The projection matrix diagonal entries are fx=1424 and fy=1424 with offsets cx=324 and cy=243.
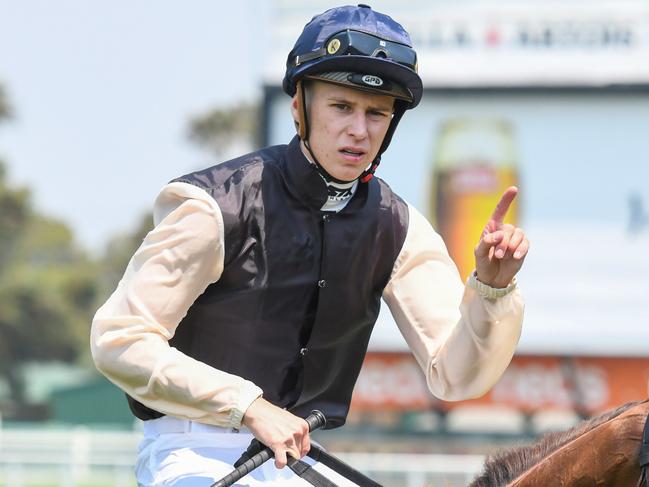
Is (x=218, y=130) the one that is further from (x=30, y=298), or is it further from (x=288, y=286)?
(x=288, y=286)

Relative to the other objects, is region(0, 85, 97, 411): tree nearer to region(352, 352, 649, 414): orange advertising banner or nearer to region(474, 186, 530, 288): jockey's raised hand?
region(352, 352, 649, 414): orange advertising banner

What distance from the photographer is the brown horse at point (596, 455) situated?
2760 mm

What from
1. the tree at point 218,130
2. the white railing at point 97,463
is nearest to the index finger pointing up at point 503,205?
the white railing at point 97,463

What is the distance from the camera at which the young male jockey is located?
325 cm

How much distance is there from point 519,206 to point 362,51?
10.3 metres

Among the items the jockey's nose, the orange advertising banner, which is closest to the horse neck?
the jockey's nose

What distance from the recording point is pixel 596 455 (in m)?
2.83

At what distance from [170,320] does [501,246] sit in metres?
0.78

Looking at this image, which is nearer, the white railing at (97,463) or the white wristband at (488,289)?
the white wristband at (488,289)

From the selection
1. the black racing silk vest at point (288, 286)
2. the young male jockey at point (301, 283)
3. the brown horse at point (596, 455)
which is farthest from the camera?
the black racing silk vest at point (288, 286)

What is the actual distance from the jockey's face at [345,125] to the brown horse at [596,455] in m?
0.83

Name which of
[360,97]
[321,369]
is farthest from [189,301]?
[360,97]

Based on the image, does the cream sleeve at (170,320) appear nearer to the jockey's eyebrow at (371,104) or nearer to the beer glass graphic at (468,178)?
the jockey's eyebrow at (371,104)

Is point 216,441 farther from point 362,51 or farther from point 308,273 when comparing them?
point 362,51
